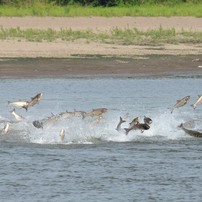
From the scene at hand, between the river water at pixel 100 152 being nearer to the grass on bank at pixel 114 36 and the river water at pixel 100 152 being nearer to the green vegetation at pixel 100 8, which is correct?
the grass on bank at pixel 114 36

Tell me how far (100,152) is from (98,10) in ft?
96.3

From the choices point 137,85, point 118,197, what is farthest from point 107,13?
point 118,197

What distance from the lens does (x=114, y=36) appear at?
120 ft

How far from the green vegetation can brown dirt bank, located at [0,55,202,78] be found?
13663 millimetres

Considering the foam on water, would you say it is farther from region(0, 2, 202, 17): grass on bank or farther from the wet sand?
region(0, 2, 202, 17): grass on bank

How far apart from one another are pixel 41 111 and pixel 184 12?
82.9ft

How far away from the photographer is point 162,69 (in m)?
29.0

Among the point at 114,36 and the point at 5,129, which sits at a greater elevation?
the point at 5,129

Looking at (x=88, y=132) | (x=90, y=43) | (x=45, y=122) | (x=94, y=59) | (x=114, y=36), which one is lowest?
(x=114, y=36)

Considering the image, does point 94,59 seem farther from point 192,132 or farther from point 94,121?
point 192,132

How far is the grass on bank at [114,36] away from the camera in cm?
3494


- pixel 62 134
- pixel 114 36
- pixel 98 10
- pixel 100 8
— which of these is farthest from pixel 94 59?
pixel 100 8

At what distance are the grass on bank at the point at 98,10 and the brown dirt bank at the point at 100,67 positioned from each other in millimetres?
13578

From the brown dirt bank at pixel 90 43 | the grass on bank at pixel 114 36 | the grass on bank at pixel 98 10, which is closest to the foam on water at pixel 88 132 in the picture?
the brown dirt bank at pixel 90 43
